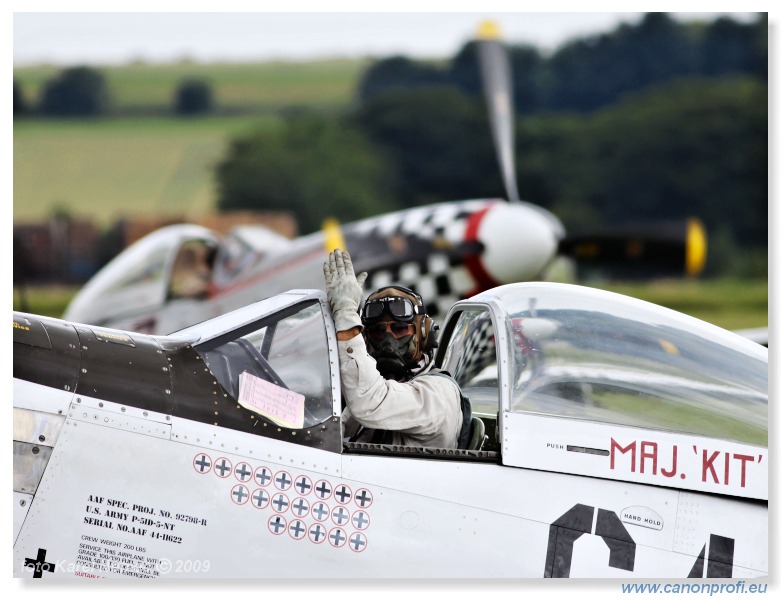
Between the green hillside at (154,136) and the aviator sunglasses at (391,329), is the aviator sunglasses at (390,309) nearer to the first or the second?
the aviator sunglasses at (391,329)

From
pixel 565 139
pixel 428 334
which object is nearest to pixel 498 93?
pixel 428 334

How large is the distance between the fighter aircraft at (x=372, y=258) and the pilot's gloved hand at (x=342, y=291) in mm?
6463

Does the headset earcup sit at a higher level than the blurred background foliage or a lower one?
lower

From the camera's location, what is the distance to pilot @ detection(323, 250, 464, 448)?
3.74 metres

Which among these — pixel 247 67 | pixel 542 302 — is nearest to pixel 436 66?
pixel 247 67

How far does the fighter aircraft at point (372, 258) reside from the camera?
10.3 m

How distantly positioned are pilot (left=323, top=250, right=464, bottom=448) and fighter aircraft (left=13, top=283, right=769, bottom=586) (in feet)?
0.28

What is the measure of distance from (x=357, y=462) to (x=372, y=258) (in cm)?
680

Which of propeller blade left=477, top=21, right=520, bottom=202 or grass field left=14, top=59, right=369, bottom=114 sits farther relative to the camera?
grass field left=14, top=59, right=369, bottom=114

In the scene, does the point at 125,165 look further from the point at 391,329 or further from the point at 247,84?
the point at 391,329

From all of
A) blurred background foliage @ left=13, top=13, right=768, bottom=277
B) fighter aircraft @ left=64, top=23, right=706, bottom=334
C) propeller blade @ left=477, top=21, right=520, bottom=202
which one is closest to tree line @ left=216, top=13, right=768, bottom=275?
blurred background foliage @ left=13, top=13, right=768, bottom=277

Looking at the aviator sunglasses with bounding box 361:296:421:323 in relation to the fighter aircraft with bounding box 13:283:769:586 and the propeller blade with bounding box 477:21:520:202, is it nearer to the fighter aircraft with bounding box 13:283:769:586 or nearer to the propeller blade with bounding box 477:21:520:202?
the fighter aircraft with bounding box 13:283:769:586

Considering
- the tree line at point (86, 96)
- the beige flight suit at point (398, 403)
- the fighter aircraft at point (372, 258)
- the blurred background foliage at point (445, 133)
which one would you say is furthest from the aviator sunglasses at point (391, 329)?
the blurred background foliage at point (445, 133)

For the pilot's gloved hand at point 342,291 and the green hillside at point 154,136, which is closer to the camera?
the pilot's gloved hand at point 342,291
